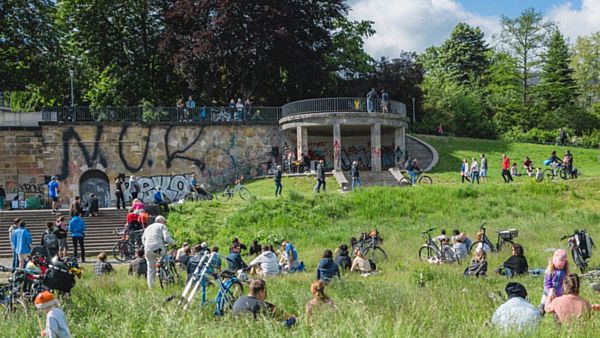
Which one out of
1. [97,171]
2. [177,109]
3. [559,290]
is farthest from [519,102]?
[559,290]

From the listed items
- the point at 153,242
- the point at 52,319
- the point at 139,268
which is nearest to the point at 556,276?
the point at 52,319

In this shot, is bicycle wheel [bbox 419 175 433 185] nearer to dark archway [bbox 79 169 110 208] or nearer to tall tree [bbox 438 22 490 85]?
dark archway [bbox 79 169 110 208]

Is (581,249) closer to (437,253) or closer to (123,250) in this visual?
(437,253)

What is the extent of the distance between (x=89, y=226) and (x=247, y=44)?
1710 centimetres

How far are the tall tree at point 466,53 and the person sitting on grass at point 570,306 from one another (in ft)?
208

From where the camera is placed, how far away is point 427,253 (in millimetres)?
18625

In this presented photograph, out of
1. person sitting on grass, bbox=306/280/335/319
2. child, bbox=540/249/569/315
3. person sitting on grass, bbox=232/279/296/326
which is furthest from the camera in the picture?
child, bbox=540/249/569/315

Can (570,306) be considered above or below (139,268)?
above

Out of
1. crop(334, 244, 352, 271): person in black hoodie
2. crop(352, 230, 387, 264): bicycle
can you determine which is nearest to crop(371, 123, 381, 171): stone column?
crop(352, 230, 387, 264): bicycle

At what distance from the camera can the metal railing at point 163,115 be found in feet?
115

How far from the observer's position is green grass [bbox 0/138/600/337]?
827 centimetres

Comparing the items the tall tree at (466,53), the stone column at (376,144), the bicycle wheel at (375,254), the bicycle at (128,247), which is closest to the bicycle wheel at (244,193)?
the stone column at (376,144)

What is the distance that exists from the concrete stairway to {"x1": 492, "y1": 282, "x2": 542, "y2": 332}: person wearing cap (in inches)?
695

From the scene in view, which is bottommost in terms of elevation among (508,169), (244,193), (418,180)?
(244,193)
